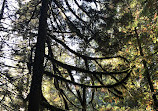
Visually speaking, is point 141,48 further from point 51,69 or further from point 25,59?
point 25,59

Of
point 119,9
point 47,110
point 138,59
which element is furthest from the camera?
point 119,9

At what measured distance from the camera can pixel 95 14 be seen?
5.39m

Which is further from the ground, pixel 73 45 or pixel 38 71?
pixel 73 45

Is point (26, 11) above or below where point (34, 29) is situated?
above

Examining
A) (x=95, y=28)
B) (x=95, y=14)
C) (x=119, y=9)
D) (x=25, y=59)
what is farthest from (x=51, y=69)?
(x=119, y=9)

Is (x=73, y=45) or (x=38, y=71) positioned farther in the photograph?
(x=73, y=45)

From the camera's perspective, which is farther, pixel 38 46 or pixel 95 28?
pixel 95 28

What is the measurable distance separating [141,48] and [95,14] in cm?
258

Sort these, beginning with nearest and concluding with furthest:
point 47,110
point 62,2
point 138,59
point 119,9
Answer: point 47,110 → point 138,59 → point 62,2 → point 119,9

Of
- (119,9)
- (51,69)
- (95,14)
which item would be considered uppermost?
(119,9)

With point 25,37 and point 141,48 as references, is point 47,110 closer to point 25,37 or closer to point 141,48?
point 25,37

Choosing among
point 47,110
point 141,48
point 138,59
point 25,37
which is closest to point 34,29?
point 25,37

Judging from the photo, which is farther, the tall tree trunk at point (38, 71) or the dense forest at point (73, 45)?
the dense forest at point (73, 45)

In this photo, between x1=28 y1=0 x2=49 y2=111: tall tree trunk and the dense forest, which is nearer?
x1=28 y1=0 x2=49 y2=111: tall tree trunk
